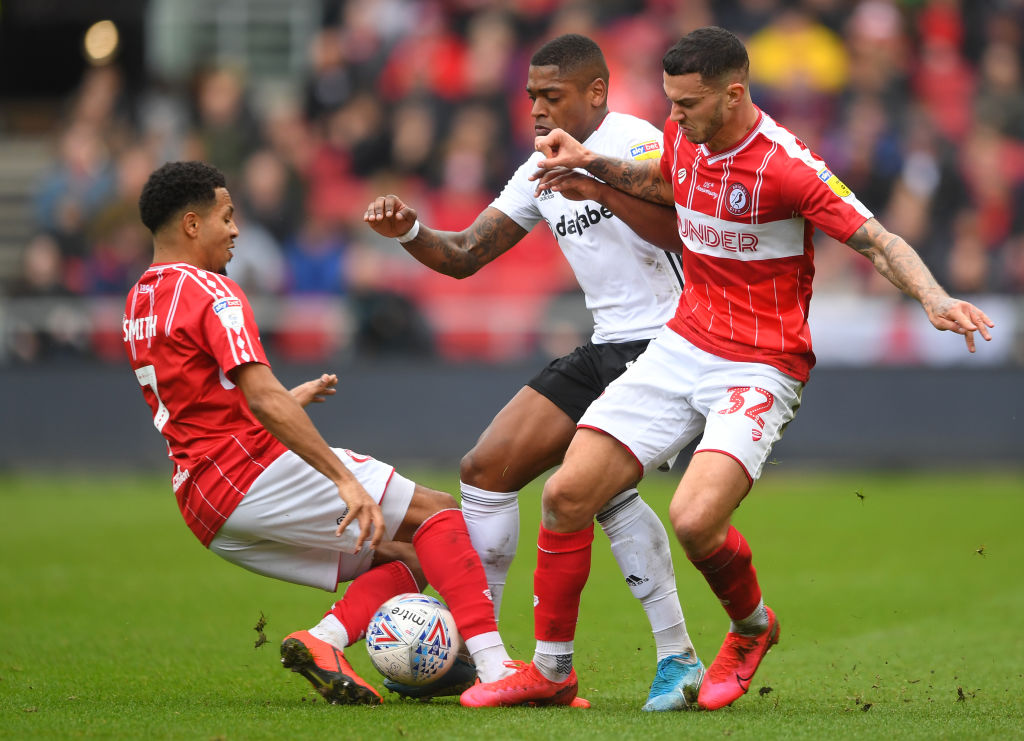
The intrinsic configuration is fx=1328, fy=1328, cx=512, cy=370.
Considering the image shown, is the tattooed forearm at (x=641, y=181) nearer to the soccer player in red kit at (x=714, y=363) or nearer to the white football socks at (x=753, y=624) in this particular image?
the soccer player in red kit at (x=714, y=363)

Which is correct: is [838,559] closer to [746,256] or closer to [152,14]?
[746,256]

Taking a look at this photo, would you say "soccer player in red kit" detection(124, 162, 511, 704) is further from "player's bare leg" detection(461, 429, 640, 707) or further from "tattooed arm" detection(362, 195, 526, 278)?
"tattooed arm" detection(362, 195, 526, 278)

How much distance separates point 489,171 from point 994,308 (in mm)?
5515

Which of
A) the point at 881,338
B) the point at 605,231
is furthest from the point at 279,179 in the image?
the point at 605,231

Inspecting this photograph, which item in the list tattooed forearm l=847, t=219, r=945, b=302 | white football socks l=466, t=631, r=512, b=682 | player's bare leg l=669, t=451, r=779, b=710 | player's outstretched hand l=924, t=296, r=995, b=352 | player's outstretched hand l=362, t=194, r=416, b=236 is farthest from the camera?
player's outstretched hand l=362, t=194, r=416, b=236

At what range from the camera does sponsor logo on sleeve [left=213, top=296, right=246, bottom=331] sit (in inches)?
197

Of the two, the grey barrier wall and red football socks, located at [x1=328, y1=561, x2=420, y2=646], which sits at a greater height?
red football socks, located at [x1=328, y1=561, x2=420, y2=646]

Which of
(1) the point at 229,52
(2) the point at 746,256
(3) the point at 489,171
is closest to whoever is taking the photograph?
(2) the point at 746,256

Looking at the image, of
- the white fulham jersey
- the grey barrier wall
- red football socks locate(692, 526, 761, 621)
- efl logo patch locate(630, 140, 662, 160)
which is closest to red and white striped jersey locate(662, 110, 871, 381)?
efl logo patch locate(630, 140, 662, 160)

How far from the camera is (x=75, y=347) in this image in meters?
14.2

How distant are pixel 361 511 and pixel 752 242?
183 cm

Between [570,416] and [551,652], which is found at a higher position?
[570,416]

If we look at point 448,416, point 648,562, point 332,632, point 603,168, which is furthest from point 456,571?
point 448,416

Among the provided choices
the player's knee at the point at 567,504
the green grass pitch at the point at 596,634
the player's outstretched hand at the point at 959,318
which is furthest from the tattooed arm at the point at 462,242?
the player's outstretched hand at the point at 959,318
